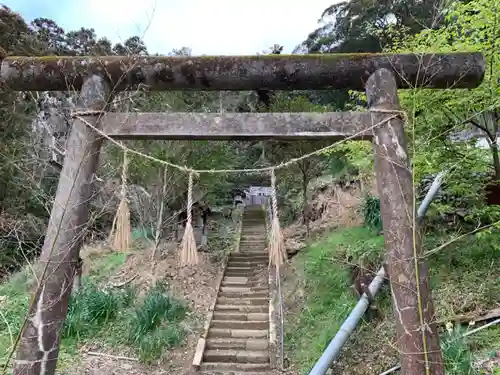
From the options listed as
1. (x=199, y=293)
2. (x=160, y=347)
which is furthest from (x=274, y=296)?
(x=160, y=347)

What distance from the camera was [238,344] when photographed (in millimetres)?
6941

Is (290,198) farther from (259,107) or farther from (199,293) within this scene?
(199,293)

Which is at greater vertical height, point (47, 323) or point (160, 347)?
point (47, 323)

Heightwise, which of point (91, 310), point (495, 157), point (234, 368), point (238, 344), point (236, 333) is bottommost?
point (234, 368)

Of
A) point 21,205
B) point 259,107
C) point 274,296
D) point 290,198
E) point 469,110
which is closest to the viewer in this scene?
point 469,110

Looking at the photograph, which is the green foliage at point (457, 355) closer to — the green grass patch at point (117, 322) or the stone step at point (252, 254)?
the green grass patch at point (117, 322)

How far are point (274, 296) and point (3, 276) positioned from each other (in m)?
7.65

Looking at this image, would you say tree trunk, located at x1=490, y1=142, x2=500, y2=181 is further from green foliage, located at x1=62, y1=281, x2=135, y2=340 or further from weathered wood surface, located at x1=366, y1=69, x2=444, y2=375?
green foliage, located at x1=62, y1=281, x2=135, y2=340

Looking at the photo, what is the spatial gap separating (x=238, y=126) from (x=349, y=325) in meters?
3.32

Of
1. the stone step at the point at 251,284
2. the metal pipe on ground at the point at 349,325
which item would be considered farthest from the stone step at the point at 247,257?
the metal pipe on ground at the point at 349,325

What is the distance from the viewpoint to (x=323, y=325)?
6.64m

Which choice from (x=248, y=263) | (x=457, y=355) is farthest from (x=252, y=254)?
(x=457, y=355)

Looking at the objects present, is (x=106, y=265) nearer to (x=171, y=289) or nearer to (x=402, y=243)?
(x=171, y=289)

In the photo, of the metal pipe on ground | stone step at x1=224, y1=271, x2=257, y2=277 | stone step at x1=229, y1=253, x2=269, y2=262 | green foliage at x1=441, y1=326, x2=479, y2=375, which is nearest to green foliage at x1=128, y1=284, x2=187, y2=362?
stone step at x1=224, y1=271, x2=257, y2=277
